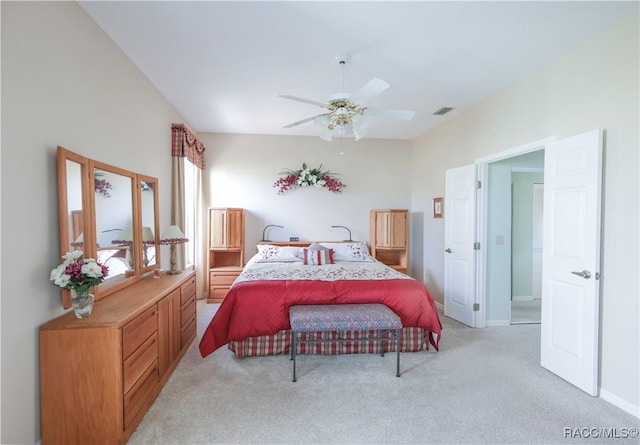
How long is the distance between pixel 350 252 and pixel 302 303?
6.31ft

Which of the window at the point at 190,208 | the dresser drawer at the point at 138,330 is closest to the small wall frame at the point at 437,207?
the window at the point at 190,208

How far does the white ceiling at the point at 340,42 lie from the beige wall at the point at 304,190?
62.0 inches

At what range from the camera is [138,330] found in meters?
1.96

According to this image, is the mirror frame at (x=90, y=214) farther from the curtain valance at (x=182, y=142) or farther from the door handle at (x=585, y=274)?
the door handle at (x=585, y=274)

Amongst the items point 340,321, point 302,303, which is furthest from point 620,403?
point 302,303

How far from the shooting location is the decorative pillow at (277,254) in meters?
4.35

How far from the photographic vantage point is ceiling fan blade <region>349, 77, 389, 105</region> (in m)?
2.25

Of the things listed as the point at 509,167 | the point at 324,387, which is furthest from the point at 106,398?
the point at 509,167

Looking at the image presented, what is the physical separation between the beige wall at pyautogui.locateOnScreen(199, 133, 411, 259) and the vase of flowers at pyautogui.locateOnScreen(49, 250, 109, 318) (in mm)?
3404

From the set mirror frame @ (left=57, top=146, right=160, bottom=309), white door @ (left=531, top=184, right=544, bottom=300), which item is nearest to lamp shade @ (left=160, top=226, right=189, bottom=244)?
mirror frame @ (left=57, top=146, right=160, bottom=309)

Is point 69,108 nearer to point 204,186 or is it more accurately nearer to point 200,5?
point 200,5

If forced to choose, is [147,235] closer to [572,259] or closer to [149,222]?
[149,222]

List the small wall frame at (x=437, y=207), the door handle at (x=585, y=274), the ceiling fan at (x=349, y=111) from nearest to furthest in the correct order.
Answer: the door handle at (x=585, y=274)
the ceiling fan at (x=349, y=111)
the small wall frame at (x=437, y=207)

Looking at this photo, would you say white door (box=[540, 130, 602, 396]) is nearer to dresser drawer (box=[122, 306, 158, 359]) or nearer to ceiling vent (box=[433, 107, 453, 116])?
ceiling vent (box=[433, 107, 453, 116])
